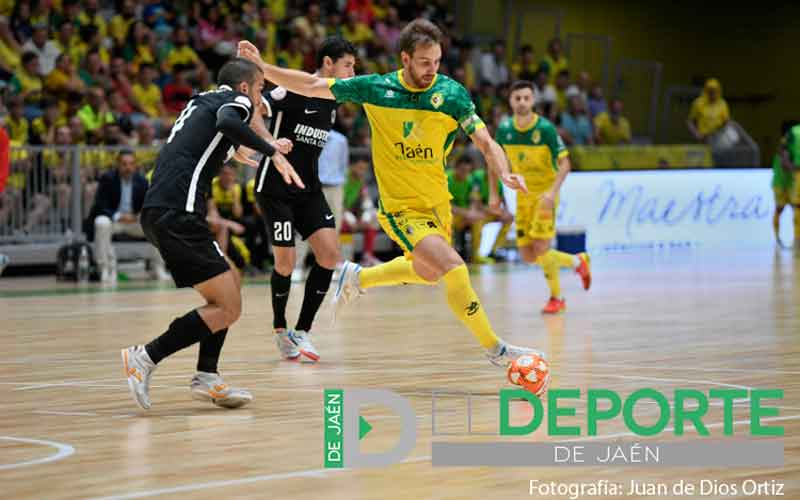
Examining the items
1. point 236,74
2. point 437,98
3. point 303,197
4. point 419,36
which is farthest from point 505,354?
point 303,197

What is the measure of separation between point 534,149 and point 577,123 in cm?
1177

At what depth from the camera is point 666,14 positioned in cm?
3266

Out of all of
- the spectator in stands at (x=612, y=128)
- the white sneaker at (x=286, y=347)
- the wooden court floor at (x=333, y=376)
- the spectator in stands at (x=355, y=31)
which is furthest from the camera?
the spectator in stands at (x=612, y=128)

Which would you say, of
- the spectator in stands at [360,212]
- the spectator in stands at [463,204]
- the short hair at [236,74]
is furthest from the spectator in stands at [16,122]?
the short hair at [236,74]

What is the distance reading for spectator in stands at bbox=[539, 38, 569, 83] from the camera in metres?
26.5

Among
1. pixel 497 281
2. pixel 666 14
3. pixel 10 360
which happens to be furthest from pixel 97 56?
pixel 666 14

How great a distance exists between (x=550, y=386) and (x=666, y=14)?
86.8 ft

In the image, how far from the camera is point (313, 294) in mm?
9484

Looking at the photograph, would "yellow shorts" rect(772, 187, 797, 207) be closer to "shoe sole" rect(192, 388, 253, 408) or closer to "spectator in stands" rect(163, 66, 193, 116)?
"spectator in stands" rect(163, 66, 193, 116)

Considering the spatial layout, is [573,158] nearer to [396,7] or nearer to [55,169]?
[396,7]

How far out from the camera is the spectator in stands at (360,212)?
1947 cm

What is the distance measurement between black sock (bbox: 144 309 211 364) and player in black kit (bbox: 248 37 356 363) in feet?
7.75

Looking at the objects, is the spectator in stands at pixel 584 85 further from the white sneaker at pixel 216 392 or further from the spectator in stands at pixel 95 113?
the white sneaker at pixel 216 392

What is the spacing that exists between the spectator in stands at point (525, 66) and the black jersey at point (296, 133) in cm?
1614
